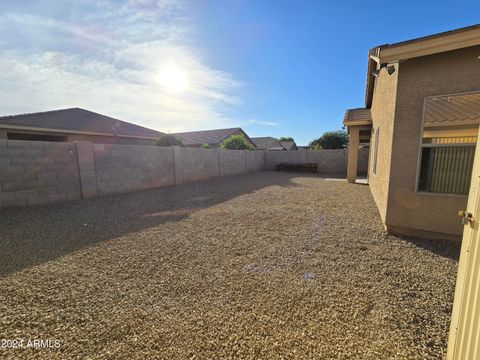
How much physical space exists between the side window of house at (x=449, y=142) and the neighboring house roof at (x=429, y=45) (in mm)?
720

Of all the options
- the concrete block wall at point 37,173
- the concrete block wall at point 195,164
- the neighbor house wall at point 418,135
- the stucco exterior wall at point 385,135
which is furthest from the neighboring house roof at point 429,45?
the concrete block wall at point 195,164

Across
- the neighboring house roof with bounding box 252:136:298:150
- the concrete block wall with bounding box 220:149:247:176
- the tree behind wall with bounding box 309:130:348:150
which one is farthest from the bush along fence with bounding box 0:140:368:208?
the tree behind wall with bounding box 309:130:348:150

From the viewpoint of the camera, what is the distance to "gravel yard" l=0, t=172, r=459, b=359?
172cm

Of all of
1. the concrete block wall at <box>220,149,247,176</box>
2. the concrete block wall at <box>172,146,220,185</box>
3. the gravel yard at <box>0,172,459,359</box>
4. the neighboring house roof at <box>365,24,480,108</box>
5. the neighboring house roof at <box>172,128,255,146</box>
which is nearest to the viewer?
the gravel yard at <box>0,172,459,359</box>

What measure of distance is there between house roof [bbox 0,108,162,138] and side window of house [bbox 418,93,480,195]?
16.1m

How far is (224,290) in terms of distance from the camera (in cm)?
241

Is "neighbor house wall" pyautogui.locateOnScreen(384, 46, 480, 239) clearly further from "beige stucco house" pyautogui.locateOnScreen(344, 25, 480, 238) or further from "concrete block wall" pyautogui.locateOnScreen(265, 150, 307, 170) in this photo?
"concrete block wall" pyautogui.locateOnScreen(265, 150, 307, 170)

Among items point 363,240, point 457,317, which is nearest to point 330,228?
point 363,240

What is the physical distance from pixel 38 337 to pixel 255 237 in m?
2.96

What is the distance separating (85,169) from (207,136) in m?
20.5

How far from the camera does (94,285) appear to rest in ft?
8.29

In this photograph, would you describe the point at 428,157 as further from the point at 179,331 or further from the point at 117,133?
the point at 117,133

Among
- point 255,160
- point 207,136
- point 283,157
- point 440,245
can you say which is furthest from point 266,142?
point 440,245

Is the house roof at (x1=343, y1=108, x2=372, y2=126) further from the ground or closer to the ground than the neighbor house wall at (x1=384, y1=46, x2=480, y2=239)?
further from the ground
